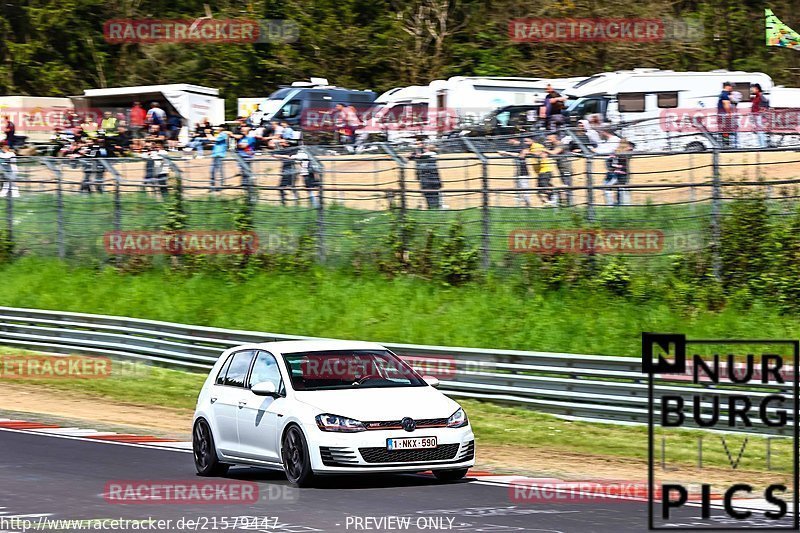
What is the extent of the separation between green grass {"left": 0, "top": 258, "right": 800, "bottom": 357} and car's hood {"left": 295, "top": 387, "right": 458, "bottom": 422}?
27.5 feet

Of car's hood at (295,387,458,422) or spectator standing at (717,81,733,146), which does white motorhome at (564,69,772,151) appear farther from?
car's hood at (295,387,458,422)

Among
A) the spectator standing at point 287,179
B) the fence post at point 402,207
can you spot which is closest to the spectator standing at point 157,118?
the spectator standing at point 287,179

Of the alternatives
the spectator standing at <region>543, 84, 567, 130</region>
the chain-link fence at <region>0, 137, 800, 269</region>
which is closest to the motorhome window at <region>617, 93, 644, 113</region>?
the spectator standing at <region>543, 84, 567, 130</region>

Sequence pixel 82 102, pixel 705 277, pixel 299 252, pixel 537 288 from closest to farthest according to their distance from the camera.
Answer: pixel 705 277 < pixel 537 288 < pixel 299 252 < pixel 82 102

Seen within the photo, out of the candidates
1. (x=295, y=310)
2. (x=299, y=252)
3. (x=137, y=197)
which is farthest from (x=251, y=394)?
(x=137, y=197)

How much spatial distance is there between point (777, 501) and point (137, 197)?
19.9m

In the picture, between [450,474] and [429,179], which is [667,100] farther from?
[450,474]

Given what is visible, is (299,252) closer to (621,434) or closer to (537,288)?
(537,288)

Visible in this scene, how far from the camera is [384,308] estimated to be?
80.7 ft

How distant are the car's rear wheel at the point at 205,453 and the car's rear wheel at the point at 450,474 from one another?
227cm

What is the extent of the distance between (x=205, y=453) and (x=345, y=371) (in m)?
1.80

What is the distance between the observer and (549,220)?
23.5 m

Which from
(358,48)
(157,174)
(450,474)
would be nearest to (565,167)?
(157,174)

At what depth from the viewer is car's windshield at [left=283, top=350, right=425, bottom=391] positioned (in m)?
12.7
